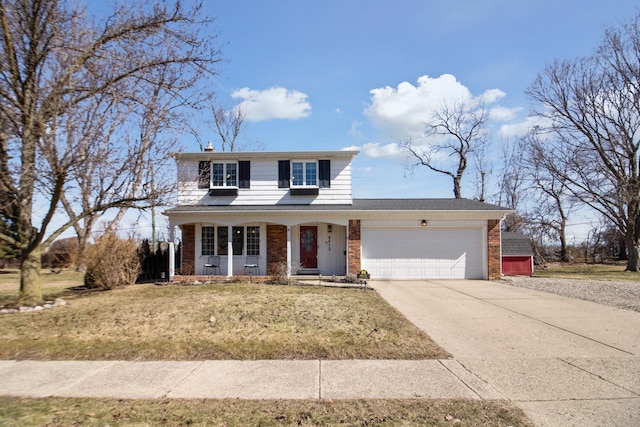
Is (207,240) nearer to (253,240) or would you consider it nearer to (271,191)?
(253,240)

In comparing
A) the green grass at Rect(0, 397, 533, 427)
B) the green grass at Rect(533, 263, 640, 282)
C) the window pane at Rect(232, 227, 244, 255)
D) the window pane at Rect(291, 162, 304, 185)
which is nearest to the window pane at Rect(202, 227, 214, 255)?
the window pane at Rect(232, 227, 244, 255)

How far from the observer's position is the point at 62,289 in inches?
567

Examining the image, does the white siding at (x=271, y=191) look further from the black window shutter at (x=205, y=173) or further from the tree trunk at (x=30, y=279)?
the tree trunk at (x=30, y=279)

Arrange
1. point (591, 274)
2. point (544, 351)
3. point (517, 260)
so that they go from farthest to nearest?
1. point (591, 274)
2. point (517, 260)
3. point (544, 351)

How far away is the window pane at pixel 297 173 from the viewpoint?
17.9 metres

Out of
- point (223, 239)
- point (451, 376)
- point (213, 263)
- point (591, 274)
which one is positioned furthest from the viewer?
point (591, 274)

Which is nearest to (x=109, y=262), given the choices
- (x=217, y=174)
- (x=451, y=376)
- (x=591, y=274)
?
(x=217, y=174)

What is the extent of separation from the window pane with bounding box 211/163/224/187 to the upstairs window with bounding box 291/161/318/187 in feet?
10.5

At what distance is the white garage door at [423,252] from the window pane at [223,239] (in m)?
5.95

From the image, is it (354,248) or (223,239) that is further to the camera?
(223,239)

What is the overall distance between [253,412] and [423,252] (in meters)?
13.8

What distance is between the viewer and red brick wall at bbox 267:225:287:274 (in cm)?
1745

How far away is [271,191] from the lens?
17875 millimetres

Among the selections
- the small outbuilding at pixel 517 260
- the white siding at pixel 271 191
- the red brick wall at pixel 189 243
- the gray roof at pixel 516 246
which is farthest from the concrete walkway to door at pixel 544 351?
the red brick wall at pixel 189 243
